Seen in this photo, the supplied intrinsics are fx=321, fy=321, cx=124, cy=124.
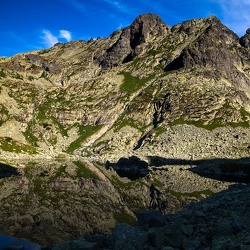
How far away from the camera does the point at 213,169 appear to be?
10619 cm

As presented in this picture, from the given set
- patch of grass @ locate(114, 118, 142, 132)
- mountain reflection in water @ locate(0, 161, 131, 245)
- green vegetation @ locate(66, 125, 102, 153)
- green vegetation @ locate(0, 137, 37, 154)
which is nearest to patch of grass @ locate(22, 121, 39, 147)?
green vegetation @ locate(0, 137, 37, 154)

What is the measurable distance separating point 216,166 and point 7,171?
67908 millimetres

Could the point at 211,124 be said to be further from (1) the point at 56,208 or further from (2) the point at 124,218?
(2) the point at 124,218

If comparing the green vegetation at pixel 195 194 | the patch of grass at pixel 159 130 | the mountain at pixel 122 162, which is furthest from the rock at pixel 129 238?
the patch of grass at pixel 159 130

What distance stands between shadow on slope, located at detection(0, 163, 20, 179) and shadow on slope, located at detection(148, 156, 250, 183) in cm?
4665

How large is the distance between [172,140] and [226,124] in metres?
35.9

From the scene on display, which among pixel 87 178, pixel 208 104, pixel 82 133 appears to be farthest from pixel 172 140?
pixel 87 178

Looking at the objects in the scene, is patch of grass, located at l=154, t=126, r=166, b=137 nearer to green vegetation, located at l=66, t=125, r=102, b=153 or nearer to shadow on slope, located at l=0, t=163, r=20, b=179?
green vegetation, located at l=66, t=125, r=102, b=153

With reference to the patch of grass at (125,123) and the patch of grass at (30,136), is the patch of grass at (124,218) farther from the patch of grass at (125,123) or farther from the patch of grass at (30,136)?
the patch of grass at (125,123)

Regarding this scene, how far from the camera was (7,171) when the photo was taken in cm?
9850

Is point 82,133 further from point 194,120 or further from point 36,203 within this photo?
point 36,203

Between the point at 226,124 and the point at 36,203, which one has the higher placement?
the point at 226,124

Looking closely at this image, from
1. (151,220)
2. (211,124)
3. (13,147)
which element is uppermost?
(211,124)

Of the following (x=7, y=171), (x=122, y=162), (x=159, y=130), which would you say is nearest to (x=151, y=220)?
(x=7, y=171)
